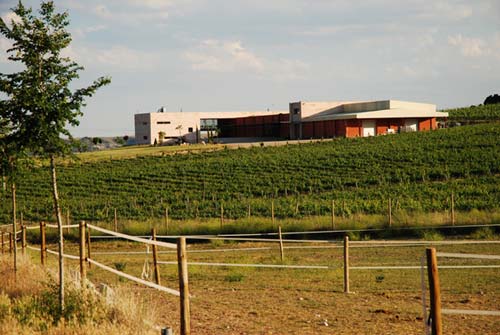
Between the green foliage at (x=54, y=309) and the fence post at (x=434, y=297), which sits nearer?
the fence post at (x=434, y=297)

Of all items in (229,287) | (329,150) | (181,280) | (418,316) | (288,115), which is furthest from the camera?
(288,115)

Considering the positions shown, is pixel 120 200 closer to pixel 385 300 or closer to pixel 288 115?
pixel 385 300

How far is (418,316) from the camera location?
13.3 meters

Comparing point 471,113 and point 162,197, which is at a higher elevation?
point 471,113

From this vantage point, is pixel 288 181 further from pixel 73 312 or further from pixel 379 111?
pixel 73 312

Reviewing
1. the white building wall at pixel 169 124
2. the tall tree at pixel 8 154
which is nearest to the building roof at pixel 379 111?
the white building wall at pixel 169 124

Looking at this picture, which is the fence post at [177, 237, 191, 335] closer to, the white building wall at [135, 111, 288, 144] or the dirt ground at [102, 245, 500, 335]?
the dirt ground at [102, 245, 500, 335]

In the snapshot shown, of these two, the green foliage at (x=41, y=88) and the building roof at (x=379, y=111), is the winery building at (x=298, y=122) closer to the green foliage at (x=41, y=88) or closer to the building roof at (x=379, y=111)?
the building roof at (x=379, y=111)

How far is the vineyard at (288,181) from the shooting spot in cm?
4297

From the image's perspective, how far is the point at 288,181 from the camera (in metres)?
54.5

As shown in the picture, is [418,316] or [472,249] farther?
[472,249]

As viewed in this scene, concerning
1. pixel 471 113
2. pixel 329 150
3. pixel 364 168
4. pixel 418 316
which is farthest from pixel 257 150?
pixel 418 316

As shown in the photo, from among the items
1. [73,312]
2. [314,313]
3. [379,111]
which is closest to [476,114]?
[379,111]

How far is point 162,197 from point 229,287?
3367 cm
